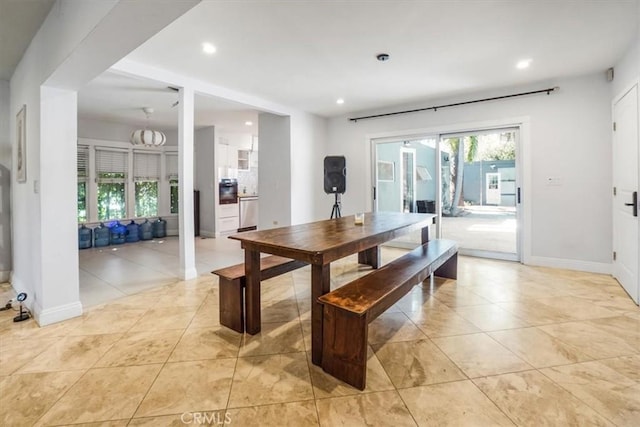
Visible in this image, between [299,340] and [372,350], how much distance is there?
0.50 metres

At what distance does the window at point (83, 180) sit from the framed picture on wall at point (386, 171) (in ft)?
17.7

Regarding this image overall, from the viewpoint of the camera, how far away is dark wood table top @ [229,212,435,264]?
1794 mm

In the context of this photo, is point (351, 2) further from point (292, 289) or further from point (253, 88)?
point (292, 289)

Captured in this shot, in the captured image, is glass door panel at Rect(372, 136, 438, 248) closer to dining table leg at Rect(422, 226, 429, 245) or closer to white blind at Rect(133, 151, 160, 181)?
dining table leg at Rect(422, 226, 429, 245)

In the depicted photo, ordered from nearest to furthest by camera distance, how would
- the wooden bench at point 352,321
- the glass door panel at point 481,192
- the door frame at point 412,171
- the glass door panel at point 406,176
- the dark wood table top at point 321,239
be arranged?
the wooden bench at point 352,321 < the dark wood table top at point 321,239 < the glass door panel at point 481,192 < the glass door panel at point 406,176 < the door frame at point 412,171

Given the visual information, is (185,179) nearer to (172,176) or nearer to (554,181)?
(172,176)

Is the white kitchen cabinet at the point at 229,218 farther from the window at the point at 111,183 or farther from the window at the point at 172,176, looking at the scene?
the window at the point at 111,183

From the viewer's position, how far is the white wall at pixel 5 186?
3.37 m

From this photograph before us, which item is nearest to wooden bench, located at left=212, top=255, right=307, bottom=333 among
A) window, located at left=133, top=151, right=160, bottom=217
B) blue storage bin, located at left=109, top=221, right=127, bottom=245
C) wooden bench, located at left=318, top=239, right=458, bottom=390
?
wooden bench, located at left=318, top=239, right=458, bottom=390

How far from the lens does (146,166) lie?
6543mm

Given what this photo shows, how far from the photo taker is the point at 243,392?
158cm

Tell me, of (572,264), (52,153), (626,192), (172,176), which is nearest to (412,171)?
(572,264)

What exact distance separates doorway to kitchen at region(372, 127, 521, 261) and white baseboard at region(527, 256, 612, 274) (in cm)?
24

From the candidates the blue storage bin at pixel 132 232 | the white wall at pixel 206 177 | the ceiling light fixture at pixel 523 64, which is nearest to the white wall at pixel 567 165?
the ceiling light fixture at pixel 523 64
